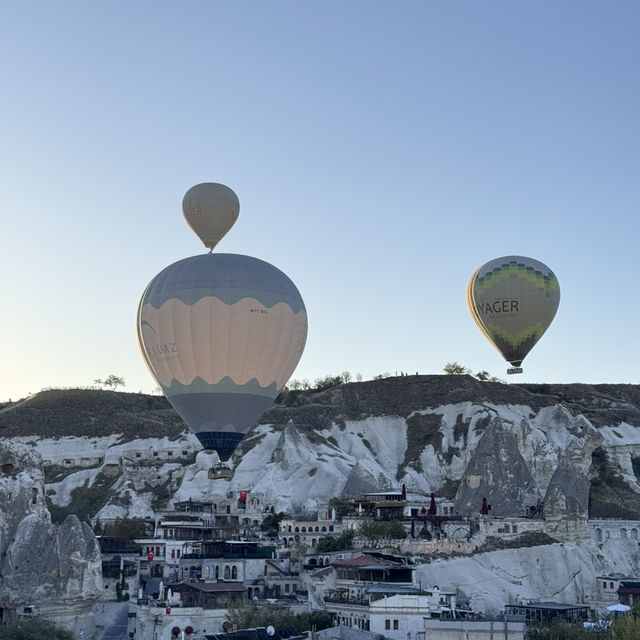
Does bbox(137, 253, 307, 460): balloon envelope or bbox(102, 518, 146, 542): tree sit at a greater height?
bbox(137, 253, 307, 460): balloon envelope

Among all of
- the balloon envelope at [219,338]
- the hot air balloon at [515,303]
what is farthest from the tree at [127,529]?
the hot air balloon at [515,303]

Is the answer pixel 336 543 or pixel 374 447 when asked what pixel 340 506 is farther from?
pixel 374 447

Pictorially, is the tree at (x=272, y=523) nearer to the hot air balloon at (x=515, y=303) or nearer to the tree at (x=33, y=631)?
the tree at (x=33, y=631)

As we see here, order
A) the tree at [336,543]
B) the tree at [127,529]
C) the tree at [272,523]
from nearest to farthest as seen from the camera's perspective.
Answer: the tree at [336,543], the tree at [127,529], the tree at [272,523]

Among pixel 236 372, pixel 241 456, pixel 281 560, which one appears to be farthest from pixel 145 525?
pixel 236 372

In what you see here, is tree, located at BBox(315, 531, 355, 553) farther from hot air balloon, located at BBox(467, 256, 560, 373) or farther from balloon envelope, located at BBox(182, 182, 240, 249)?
balloon envelope, located at BBox(182, 182, 240, 249)

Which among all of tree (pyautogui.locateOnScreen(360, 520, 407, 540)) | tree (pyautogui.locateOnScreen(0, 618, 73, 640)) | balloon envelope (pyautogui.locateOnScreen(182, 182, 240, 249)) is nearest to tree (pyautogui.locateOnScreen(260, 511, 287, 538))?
tree (pyautogui.locateOnScreen(360, 520, 407, 540))

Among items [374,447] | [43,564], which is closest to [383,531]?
[43,564]

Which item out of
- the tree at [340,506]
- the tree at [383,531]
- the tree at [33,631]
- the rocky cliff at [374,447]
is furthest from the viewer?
the rocky cliff at [374,447]
